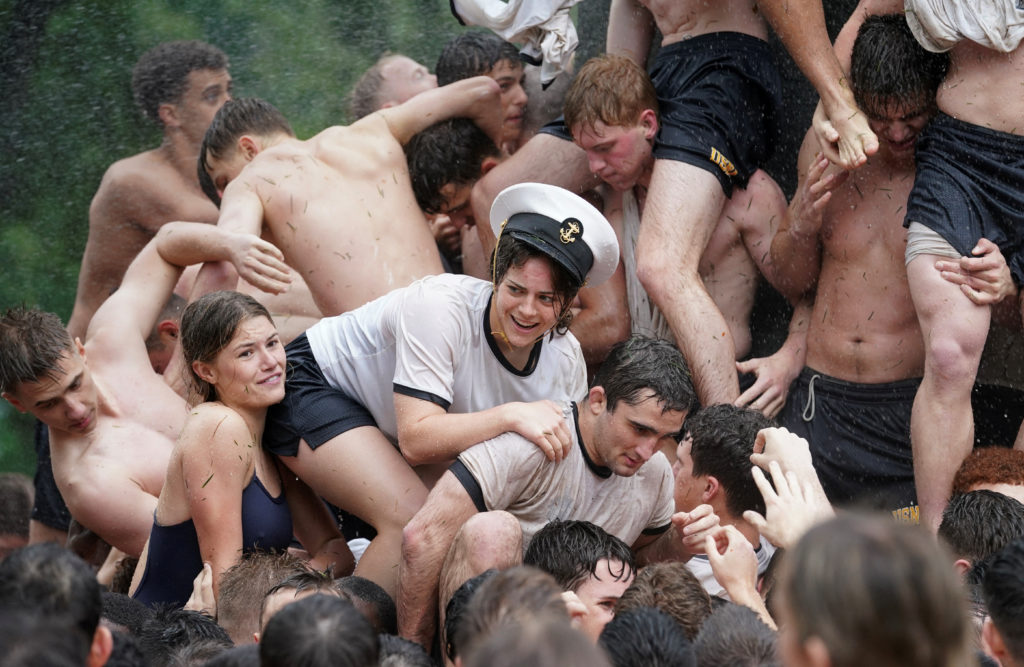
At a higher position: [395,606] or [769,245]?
[769,245]

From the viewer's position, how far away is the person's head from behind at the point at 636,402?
11.3 ft

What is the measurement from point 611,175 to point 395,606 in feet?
6.11

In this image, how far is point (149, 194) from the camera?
239 inches

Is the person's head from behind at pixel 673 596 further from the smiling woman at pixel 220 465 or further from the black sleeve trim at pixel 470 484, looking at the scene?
the smiling woman at pixel 220 465

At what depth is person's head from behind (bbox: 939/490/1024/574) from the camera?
312 cm

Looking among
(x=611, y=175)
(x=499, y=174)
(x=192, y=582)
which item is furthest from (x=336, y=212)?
(x=192, y=582)

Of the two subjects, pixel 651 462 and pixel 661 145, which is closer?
pixel 651 462

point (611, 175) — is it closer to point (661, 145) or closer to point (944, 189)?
point (661, 145)

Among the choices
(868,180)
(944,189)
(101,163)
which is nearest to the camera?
(944,189)

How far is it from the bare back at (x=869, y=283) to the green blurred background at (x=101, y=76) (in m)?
4.47


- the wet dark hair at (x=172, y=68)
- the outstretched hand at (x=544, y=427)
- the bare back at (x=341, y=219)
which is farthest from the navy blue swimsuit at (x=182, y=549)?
the wet dark hair at (x=172, y=68)

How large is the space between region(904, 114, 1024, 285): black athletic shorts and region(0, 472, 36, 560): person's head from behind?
149 inches

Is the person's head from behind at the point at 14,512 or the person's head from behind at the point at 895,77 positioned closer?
the person's head from behind at the point at 895,77

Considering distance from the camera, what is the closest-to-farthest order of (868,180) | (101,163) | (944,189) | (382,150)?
(944,189) < (868,180) < (382,150) < (101,163)
